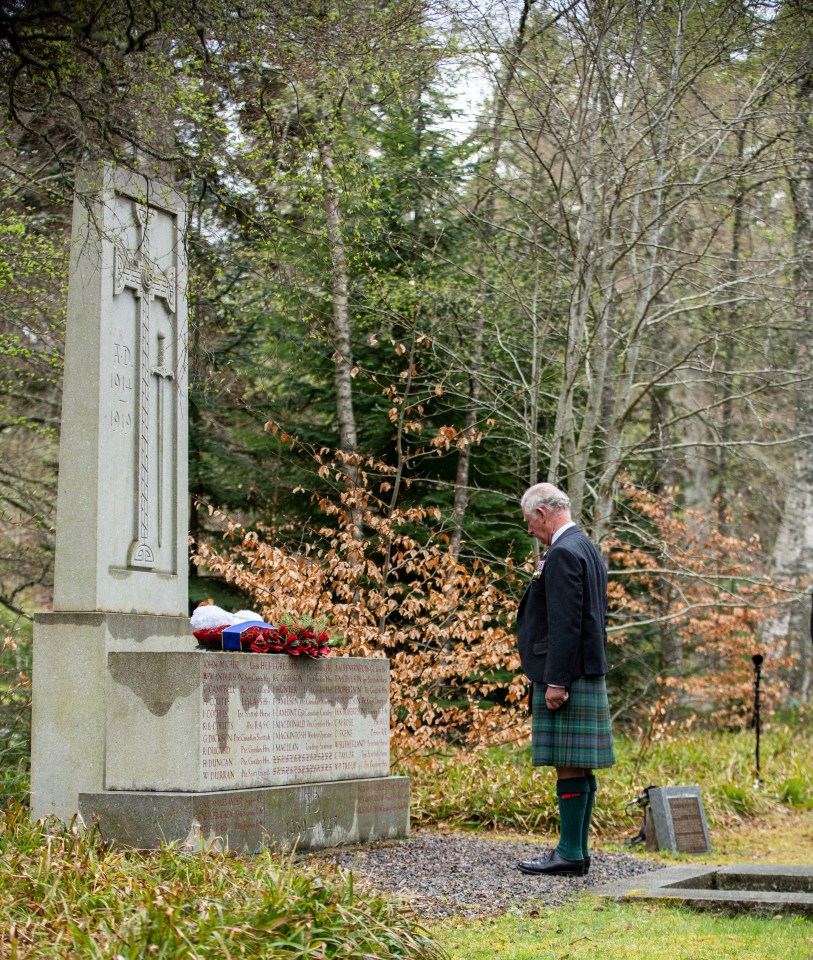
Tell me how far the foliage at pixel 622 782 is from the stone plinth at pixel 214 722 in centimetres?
255

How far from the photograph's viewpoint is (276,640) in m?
7.15

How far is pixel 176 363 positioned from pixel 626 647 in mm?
A: 10514

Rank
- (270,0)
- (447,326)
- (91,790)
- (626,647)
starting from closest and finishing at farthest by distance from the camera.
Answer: (91,790), (270,0), (447,326), (626,647)

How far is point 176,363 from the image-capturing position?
7.64 metres

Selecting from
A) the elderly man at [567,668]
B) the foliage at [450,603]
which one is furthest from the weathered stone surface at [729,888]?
the foliage at [450,603]

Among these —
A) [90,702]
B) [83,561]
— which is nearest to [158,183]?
[83,561]

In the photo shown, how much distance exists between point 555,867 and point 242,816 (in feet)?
5.95

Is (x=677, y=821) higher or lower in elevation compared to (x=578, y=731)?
lower

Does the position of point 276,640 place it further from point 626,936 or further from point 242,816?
point 626,936

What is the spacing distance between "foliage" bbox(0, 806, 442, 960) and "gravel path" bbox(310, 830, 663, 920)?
0.71m

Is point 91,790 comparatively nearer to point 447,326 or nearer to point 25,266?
point 25,266

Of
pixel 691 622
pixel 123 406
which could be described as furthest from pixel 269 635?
pixel 691 622

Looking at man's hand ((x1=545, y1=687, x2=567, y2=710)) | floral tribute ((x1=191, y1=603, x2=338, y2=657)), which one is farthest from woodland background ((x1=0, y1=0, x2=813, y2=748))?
man's hand ((x1=545, y1=687, x2=567, y2=710))

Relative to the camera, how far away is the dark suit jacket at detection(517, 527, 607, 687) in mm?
6775
